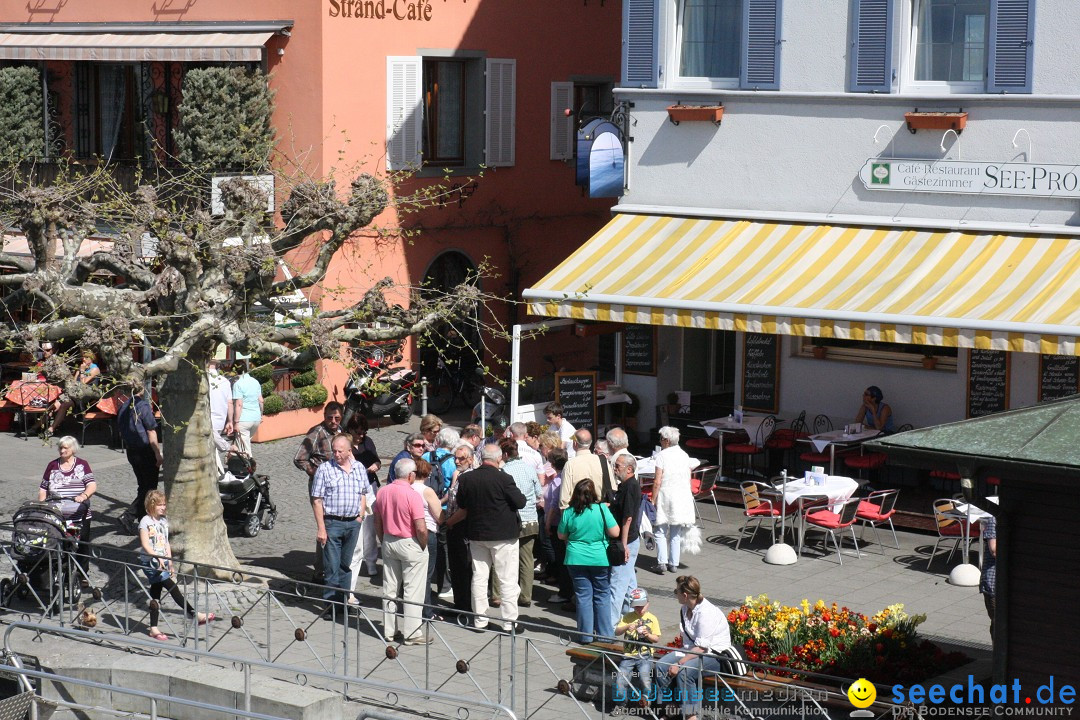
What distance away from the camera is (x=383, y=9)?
76.6 feet

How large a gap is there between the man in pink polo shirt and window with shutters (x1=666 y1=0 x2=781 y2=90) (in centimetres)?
777

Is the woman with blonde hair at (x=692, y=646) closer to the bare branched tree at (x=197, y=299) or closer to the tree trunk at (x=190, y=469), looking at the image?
the bare branched tree at (x=197, y=299)

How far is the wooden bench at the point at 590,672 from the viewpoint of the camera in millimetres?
11039

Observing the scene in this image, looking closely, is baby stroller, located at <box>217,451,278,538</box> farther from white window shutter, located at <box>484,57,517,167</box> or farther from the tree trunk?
white window shutter, located at <box>484,57,517,167</box>

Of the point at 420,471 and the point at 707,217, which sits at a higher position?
the point at 707,217

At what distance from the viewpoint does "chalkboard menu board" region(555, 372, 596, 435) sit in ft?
63.6

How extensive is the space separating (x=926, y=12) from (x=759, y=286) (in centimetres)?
375

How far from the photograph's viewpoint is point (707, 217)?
18.8 metres

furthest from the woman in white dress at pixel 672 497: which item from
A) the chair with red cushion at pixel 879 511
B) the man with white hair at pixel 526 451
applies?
the chair with red cushion at pixel 879 511

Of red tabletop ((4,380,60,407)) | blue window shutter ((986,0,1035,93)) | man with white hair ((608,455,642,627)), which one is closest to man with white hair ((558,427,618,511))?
man with white hair ((608,455,642,627))

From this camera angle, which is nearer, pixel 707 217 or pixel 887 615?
pixel 887 615

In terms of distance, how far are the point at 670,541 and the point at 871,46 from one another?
6.37 meters

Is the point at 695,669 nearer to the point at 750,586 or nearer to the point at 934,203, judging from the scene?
the point at 750,586

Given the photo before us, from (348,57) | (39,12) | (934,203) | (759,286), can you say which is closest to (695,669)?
(759,286)
